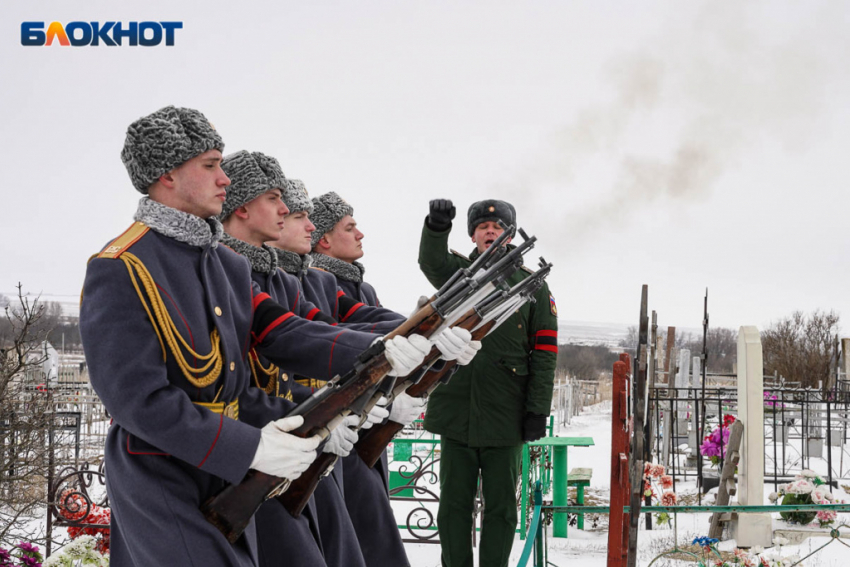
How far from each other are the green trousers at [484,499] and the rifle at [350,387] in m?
2.03

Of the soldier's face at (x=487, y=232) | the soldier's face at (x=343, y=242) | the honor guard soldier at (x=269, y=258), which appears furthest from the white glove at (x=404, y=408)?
the soldier's face at (x=487, y=232)

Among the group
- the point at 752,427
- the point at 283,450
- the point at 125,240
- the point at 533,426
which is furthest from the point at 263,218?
the point at 752,427

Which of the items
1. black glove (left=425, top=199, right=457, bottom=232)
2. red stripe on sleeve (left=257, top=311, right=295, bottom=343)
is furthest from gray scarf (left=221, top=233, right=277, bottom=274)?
black glove (left=425, top=199, right=457, bottom=232)

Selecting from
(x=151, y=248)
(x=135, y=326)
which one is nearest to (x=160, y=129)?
(x=151, y=248)

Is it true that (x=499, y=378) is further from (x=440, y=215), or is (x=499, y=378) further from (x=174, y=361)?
(x=174, y=361)

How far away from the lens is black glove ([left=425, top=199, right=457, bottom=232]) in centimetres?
427

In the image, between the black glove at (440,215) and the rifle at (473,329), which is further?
the black glove at (440,215)

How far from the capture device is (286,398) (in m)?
3.15

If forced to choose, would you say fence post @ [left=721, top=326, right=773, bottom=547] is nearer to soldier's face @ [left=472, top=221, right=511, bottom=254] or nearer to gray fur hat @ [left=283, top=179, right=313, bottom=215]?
soldier's face @ [left=472, top=221, right=511, bottom=254]

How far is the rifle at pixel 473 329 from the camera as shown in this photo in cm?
276

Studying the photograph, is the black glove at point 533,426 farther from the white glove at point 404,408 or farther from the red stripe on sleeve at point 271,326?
the red stripe on sleeve at point 271,326

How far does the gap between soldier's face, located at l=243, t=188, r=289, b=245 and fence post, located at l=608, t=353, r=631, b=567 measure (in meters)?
1.98

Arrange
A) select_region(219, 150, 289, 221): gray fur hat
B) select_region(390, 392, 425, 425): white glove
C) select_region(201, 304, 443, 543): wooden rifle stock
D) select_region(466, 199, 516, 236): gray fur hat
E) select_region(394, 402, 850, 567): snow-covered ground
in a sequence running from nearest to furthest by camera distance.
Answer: select_region(201, 304, 443, 543): wooden rifle stock < select_region(219, 150, 289, 221): gray fur hat < select_region(390, 392, 425, 425): white glove < select_region(466, 199, 516, 236): gray fur hat < select_region(394, 402, 850, 567): snow-covered ground

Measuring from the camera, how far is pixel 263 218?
3.27 metres
